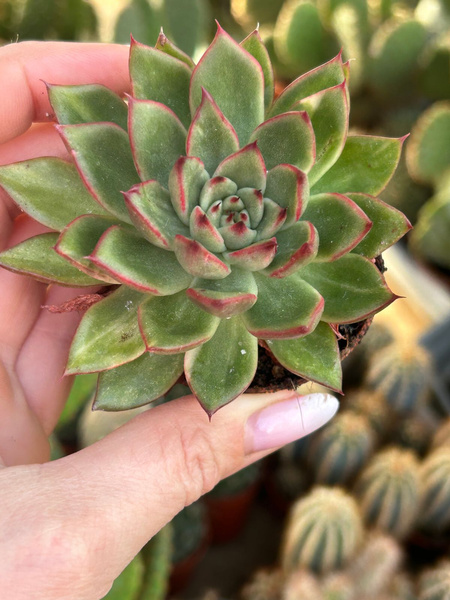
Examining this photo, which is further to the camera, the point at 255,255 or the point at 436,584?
the point at 436,584

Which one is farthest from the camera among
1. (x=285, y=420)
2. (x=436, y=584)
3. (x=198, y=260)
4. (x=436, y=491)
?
Result: (x=436, y=491)

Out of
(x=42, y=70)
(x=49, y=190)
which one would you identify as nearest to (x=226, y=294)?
(x=49, y=190)

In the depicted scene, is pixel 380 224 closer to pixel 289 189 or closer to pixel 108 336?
pixel 289 189

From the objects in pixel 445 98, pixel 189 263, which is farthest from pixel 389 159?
pixel 445 98

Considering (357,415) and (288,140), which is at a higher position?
(288,140)

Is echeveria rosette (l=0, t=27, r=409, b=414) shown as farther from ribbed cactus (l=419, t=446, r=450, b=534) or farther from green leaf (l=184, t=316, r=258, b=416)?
ribbed cactus (l=419, t=446, r=450, b=534)

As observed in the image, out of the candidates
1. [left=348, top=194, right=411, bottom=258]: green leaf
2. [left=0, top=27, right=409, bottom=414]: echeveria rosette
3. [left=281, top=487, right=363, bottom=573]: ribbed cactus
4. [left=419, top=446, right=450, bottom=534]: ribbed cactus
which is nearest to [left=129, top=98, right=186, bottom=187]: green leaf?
[left=0, top=27, right=409, bottom=414]: echeveria rosette

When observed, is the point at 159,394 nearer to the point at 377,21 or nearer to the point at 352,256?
the point at 352,256
